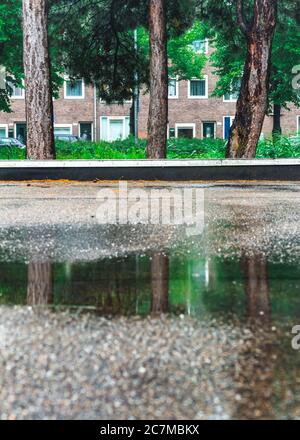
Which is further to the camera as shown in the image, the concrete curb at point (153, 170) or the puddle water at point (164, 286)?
the concrete curb at point (153, 170)

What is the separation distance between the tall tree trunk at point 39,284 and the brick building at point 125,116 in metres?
56.7

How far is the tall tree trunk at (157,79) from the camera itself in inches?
846

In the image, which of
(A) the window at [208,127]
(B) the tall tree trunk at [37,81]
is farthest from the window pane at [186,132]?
(B) the tall tree trunk at [37,81]

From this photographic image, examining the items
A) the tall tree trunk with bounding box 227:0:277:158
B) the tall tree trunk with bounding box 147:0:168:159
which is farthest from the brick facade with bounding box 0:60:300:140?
the tall tree trunk with bounding box 227:0:277:158

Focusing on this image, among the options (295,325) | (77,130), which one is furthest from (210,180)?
(77,130)

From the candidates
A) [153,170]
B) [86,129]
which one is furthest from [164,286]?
[86,129]

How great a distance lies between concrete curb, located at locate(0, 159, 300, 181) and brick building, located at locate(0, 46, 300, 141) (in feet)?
153

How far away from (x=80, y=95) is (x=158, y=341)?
6034 cm

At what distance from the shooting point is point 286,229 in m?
8.34

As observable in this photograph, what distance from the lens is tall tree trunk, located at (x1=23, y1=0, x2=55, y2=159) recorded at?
18469mm

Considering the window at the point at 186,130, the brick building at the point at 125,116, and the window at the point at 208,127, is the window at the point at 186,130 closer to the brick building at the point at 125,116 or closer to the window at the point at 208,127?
the brick building at the point at 125,116

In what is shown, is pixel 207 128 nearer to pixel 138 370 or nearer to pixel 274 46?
pixel 274 46

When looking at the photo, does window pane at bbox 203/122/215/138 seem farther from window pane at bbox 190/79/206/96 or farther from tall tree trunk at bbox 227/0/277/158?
tall tree trunk at bbox 227/0/277/158

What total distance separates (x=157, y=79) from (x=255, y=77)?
3.26 metres
